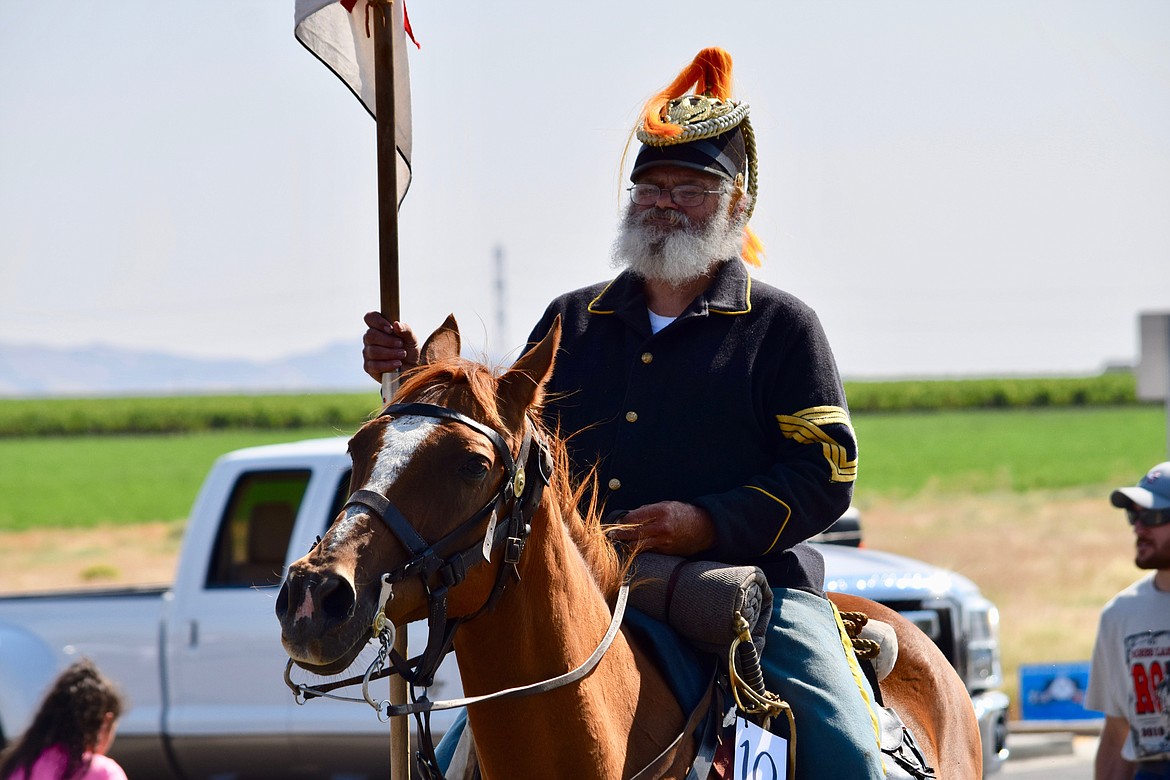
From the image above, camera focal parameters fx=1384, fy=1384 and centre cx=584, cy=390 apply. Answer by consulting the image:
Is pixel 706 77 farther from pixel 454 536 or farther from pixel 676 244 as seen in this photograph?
pixel 454 536

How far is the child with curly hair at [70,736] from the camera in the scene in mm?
5484

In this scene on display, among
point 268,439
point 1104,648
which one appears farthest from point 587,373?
point 268,439

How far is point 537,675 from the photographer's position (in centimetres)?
301

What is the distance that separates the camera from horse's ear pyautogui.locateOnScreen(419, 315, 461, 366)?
127 inches

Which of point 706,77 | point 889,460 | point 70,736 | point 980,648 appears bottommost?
point 889,460

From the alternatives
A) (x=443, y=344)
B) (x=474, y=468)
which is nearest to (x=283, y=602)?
(x=474, y=468)

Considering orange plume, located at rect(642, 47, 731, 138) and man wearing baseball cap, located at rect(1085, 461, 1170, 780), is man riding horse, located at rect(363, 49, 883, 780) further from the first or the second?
man wearing baseball cap, located at rect(1085, 461, 1170, 780)

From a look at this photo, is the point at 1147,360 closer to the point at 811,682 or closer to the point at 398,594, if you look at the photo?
the point at 811,682

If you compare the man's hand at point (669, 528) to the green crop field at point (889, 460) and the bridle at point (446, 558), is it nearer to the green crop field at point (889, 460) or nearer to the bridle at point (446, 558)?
the bridle at point (446, 558)

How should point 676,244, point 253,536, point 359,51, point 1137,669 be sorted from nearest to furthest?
point 676,244 < point 359,51 < point 1137,669 < point 253,536

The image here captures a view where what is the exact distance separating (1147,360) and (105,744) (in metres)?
8.09

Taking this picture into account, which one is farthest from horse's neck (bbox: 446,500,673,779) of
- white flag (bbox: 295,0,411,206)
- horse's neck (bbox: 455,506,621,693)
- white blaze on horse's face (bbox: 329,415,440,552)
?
white flag (bbox: 295,0,411,206)

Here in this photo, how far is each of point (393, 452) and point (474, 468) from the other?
0.17m

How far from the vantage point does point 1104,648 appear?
20.0 ft
